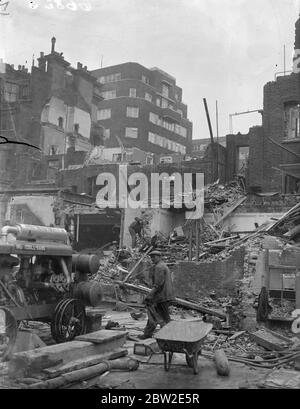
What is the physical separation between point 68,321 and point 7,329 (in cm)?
128

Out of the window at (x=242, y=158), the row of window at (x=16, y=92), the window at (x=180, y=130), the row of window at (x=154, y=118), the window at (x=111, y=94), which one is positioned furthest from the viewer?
the window at (x=180, y=130)

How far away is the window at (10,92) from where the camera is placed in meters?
44.2

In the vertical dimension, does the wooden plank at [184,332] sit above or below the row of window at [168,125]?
below

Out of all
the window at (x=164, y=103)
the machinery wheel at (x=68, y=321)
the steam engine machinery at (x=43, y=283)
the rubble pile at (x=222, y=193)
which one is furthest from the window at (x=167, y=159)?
the machinery wheel at (x=68, y=321)

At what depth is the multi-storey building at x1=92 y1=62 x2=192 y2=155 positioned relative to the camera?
65125 mm

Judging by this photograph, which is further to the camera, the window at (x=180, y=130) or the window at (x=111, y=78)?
the window at (x=180, y=130)

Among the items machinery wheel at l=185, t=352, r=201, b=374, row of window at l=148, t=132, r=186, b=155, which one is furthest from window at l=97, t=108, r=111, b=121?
machinery wheel at l=185, t=352, r=201, b=374

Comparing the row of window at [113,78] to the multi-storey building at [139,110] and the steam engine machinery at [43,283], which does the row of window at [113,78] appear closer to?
the multi-storey building at [139,110]

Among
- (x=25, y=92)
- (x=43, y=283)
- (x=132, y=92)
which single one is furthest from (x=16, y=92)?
(x=43, y=283)

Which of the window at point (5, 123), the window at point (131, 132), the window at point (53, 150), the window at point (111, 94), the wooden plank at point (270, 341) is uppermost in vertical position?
the window at point (111, 94)

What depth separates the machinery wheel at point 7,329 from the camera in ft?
25.4

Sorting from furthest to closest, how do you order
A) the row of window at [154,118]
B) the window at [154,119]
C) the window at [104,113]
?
the window at [154,119] → the window at [104,113] → the row of window at [154,118]

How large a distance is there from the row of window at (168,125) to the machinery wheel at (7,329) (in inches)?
2413
